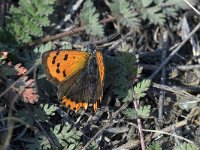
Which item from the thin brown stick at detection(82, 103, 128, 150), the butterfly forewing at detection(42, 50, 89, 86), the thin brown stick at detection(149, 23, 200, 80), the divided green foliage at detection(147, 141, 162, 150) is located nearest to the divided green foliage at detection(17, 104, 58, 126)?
the butterfly forewing at detection(42, 50, 89, 86)

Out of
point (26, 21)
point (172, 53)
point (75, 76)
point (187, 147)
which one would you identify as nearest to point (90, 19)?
point (26, 21)

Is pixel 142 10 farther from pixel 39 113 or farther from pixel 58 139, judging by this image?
pixel 58 139

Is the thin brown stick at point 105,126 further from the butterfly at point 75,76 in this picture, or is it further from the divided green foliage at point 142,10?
the divided green foliage at point 142,10

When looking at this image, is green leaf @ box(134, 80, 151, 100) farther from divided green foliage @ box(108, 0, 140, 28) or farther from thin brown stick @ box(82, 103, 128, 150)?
divided green foliage @ box(108, 0, 140, 28)

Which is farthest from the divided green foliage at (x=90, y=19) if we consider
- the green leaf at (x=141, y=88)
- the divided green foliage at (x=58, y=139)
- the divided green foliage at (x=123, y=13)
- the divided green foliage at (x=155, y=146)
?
the divided green foliage at (x=155, y=146)

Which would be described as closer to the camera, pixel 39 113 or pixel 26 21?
pixel 39 113

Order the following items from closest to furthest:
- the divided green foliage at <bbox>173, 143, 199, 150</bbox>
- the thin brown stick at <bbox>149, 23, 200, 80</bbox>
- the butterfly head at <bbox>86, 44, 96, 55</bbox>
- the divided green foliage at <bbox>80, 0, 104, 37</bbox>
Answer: the divided green foliage at <bbox>173, 143, 199, 150</bbox>
the butterfly head at <bbox>86, 44, 96, 55</bbox>
the thin brown stick at <bbox>149, 23, 200, 80</bbox>
the divided green foliage at <bbox>80, 0, 104, 37</bbox>
